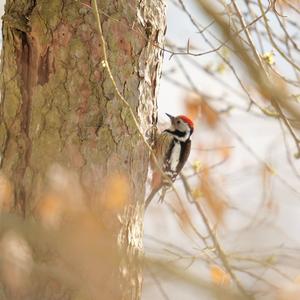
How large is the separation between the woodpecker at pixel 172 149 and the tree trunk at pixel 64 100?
770 millimetres

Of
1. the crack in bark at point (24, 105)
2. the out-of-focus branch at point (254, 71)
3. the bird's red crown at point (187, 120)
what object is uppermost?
the bird's red crown at point (187, 120)

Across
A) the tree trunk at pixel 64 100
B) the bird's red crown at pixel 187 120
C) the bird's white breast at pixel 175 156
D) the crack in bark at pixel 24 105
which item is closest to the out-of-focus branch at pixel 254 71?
the tree trunk at pixel 64 100

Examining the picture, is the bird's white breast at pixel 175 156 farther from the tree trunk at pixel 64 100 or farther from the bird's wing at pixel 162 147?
the tree trunk at pixel 64 100

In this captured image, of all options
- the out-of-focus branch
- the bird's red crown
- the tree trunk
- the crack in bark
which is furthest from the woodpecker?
the out-of-focus branch

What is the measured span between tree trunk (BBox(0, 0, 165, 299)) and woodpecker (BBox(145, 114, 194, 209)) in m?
0.77

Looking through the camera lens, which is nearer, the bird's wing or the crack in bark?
the crack in bark

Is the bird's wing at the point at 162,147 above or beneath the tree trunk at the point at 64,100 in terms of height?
above

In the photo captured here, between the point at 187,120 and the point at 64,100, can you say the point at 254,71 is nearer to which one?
the point at 64,100

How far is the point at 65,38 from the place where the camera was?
129 inches

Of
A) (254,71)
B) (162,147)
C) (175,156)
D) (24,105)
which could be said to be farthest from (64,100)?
(254,71)

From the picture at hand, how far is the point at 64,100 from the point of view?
3281 mm

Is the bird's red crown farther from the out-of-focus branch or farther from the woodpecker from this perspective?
the out-of-focus branch

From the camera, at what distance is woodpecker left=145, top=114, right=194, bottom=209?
4160 mm

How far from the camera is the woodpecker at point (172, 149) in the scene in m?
4.16
